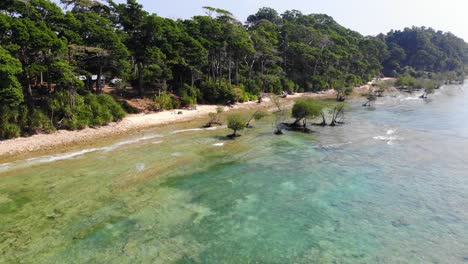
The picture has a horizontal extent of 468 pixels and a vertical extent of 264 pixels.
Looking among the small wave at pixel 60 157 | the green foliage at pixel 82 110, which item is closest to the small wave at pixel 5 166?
the small wave at pixel 60 157

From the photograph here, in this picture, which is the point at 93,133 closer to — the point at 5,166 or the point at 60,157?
the point at 60,157

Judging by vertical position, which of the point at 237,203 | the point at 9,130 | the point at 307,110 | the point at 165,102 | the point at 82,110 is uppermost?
the point at 165,102

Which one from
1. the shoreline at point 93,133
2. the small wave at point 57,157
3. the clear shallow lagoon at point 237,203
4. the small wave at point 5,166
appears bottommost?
the clear shallow lagoon at point 237,203

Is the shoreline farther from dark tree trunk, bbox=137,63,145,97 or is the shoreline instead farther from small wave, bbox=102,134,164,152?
dark tree trunk, bbox=137,63,145,97

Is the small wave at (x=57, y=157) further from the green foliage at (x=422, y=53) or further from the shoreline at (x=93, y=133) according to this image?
the green foliage at (x=422, y=53)

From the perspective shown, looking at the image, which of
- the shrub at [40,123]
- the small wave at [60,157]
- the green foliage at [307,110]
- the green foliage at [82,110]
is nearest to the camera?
the small wave at [60,157]

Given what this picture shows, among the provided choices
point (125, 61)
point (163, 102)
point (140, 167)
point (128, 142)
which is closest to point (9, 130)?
point (128, 142)

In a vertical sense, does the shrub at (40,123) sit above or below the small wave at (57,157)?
above

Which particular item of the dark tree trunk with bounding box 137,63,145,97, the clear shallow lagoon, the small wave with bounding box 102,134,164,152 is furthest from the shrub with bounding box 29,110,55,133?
the dark tree trunk with bounding box 137,63,145,97
